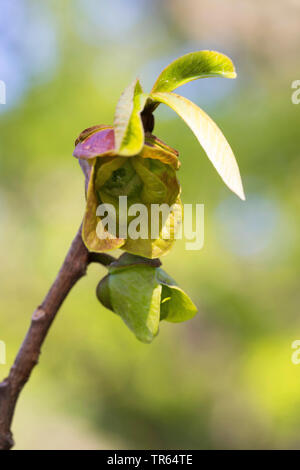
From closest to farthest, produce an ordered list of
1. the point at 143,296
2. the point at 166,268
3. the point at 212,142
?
the point at 212,142
the point at 143,296
the point at 166,268

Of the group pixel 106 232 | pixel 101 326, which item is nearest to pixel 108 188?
pixel 106 232

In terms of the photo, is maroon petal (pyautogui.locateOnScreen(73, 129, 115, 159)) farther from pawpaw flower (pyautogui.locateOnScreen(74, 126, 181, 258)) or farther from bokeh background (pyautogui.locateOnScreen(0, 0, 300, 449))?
bokeh background (pyautogui.locateOnScreen(0, 0, 300, 449))

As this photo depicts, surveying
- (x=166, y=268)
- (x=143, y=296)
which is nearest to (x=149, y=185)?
(x=143, y=296)

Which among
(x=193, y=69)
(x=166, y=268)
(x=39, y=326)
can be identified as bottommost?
(x=39, y=326)

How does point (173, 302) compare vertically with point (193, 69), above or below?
below

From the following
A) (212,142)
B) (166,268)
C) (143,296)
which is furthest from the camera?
(166,268)

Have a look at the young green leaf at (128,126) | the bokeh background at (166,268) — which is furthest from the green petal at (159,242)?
the bokeh background at (166,268)

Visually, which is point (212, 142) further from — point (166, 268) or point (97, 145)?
point (166, 268)
